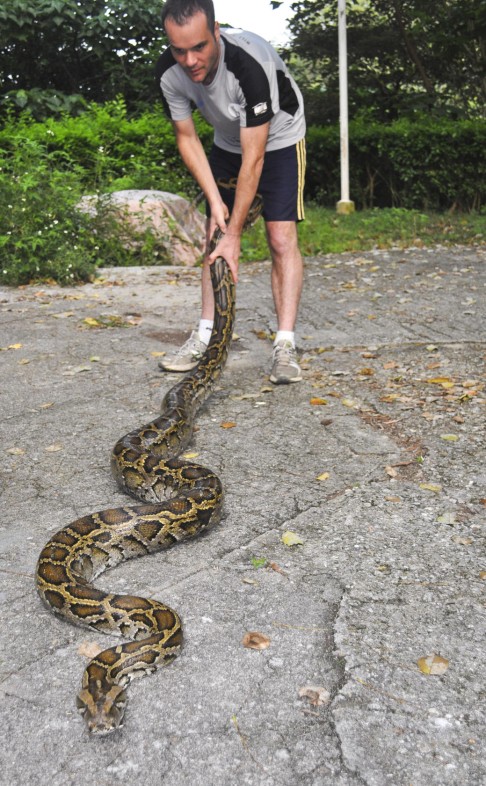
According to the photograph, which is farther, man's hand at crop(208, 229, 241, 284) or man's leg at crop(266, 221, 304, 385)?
man's leg at crop(266, 221, 304, 385)

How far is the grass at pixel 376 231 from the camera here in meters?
13.4

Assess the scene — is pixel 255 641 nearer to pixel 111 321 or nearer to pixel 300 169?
pixel 300 169

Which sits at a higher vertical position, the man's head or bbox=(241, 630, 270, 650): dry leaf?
the man's head

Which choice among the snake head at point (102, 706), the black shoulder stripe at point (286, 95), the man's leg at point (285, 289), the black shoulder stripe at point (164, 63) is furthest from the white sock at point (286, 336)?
the snake head at point (102, 706)

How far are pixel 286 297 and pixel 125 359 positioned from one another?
5.54 ft

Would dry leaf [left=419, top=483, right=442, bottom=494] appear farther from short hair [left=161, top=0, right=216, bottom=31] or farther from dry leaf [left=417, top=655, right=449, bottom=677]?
short hair [left=161, top=0, right=216, bottom=31]

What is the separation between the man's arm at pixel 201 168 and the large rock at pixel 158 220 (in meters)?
5.31

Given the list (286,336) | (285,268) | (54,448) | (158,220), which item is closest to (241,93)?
(285,268)

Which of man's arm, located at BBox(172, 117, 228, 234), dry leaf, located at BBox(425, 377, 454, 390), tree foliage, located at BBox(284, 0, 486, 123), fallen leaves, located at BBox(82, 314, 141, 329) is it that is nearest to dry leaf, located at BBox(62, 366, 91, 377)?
fallen leaves, located at BBox(82, 314, 141, 329)

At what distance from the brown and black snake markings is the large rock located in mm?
6576

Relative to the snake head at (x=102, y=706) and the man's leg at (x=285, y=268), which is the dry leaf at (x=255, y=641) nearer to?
the snake head at (x=102, y=706)

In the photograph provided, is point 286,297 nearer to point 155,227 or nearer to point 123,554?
point 123,554

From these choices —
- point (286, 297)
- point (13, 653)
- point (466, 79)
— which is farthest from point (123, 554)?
point (466, 79)

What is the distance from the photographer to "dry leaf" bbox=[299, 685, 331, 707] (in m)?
3.01
